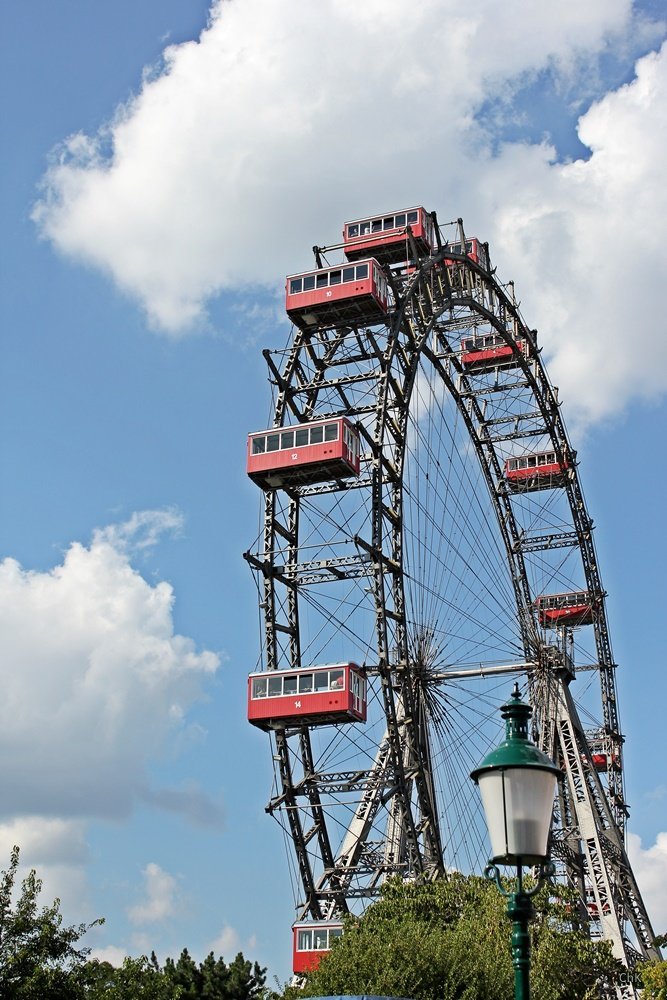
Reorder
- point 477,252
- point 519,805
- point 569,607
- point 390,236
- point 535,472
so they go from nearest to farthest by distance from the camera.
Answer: point 519,805, point 390,236, point 477,252, point 535,472, point 569,607

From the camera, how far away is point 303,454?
153ft

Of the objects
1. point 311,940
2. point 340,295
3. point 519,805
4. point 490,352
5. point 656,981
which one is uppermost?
point 490,352

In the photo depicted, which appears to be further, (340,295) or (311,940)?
(340,295)

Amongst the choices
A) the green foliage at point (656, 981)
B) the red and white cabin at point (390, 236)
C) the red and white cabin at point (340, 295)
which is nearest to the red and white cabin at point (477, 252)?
the red and white cabin at point (390, 236)

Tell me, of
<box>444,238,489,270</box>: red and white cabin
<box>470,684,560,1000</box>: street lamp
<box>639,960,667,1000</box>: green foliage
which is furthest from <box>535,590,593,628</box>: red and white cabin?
<box>470,684,560,1000</box>: street lamp

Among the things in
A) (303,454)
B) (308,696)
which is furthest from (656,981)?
(303,454)

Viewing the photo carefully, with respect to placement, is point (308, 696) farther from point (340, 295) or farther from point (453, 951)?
point (340, 295)

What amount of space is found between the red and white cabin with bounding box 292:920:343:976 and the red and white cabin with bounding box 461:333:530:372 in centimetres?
2846

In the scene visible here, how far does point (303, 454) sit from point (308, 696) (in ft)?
28.8

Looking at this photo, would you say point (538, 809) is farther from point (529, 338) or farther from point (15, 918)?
point (529, 338)

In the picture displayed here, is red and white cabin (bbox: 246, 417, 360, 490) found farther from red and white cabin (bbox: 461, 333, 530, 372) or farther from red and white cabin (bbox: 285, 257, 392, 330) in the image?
red and white cabin (bbox: 461, 333, 530, 372)

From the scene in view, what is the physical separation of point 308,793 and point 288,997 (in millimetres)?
7643

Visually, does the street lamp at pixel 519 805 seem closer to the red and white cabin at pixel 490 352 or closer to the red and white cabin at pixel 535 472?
the red and white cabin at pixel 490 352

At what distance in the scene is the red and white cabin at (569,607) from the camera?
68.8 meters
